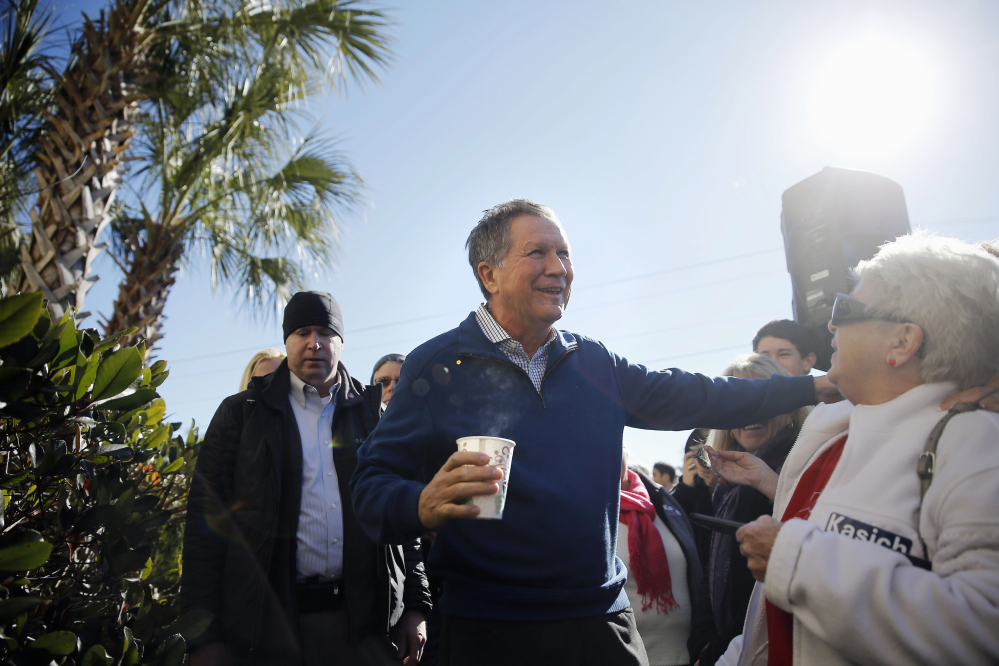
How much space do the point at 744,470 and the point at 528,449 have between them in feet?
2.68

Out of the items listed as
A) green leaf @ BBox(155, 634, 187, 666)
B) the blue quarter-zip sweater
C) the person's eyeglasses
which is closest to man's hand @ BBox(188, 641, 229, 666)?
green leaf @ BBox(155, 634, 187, 666)

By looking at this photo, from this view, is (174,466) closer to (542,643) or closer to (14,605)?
(14,605)

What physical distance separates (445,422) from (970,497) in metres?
1.25

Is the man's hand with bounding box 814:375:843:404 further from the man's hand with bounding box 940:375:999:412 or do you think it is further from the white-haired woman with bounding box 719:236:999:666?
the man's hand with bounding box 940:375:999:412

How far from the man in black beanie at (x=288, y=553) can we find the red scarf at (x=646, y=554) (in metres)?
1.09

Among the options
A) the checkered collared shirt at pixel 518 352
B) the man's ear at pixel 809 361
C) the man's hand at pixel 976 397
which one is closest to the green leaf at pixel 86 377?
the checkered collared shirt at pixel 518 352

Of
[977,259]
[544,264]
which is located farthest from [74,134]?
[977,259]

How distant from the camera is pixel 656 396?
2025 mm

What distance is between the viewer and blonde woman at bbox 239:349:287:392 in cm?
369

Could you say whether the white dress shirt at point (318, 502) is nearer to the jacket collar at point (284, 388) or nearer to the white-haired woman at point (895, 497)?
the jacket collar at point (284, 388)

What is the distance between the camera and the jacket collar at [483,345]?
186 cm

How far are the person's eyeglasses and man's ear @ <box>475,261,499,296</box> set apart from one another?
3.42ft

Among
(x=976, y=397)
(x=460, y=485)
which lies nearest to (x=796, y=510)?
(x=976, y=397)

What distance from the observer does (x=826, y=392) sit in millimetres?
1888
